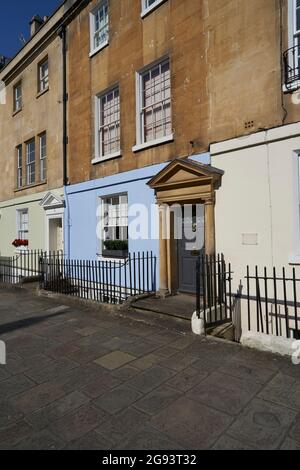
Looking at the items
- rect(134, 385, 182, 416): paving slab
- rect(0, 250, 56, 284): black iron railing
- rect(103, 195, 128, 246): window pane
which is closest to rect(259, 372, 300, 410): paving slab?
rect(134, 385, 182, 416): paving slab

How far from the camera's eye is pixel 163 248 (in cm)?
778

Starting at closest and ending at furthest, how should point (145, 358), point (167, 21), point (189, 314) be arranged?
point (145, 358)
point (189, 314)
point (167, 21)

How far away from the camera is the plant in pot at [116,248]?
910cm

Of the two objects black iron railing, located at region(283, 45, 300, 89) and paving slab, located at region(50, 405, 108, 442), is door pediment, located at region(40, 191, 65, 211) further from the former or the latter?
paving slab, located at region(50, 405, 108, 442)

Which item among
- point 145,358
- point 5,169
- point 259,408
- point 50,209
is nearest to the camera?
point 259,408

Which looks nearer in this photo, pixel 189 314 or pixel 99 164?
pixel 189 314

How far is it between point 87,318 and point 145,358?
8.41 feet

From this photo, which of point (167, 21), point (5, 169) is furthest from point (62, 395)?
point (5, 169)

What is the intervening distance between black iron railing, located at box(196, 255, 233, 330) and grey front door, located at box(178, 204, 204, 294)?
1.06 metres

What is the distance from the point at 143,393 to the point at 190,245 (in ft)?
15.4

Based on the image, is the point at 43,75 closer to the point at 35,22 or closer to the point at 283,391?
the point at 35,22

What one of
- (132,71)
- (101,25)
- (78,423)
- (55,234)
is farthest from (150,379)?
(101,25)

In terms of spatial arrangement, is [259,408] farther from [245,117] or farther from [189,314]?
[245,117]

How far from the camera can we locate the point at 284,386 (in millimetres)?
3502
